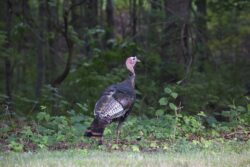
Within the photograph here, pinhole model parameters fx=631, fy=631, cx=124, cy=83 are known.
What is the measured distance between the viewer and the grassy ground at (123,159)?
765 centimetres

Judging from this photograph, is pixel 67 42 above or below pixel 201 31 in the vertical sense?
below

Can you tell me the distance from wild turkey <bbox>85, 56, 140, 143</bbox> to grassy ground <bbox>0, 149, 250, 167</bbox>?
93 cm

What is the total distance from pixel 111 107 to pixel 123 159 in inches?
86.6

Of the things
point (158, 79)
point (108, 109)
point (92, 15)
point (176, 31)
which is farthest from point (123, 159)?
point (92, 15)

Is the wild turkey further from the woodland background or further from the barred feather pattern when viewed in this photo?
the woodland background

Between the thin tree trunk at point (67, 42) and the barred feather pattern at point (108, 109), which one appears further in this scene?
the thin tree trunk at point (67, 42)

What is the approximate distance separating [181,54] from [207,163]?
330 inches

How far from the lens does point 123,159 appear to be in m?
7.98

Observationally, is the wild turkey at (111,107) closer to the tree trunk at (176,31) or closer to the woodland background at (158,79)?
the woodland background at (158,79)

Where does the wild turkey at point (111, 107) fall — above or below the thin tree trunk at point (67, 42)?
below

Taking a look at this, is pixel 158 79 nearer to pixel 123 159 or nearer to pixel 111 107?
pixel 111 107

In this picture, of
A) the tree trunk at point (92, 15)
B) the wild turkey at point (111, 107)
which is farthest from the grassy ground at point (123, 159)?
the tree trunk at point (92, 15)

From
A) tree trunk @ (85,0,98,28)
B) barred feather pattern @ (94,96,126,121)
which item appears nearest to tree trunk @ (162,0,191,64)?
tree trunk @ (85,0,98,28)

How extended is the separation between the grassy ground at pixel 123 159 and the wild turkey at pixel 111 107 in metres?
0.93
